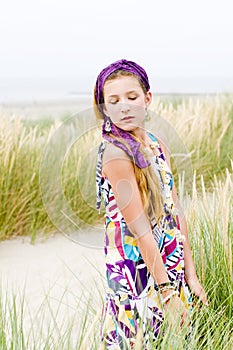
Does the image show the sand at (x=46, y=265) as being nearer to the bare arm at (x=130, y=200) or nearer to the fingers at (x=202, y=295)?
the fingers at (x=202, y=295)

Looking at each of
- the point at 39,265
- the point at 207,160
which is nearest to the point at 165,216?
the point at 39,265

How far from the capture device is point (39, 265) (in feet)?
12.1

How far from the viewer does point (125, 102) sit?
1.76 meters

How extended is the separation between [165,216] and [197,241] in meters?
0.45

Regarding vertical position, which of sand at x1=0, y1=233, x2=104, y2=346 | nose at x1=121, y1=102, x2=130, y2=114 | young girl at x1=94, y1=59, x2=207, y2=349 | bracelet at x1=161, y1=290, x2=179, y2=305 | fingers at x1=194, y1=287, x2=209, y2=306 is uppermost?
nose at x1=121, y1=102, x2=130, y2=114

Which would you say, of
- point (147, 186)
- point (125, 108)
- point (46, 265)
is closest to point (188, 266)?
point (147, 186)

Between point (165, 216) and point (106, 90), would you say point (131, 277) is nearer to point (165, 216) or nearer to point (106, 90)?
point (165, 216)

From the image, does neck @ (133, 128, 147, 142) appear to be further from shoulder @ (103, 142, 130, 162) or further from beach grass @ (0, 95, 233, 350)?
beach grass @ (0, 95, 233, 350)

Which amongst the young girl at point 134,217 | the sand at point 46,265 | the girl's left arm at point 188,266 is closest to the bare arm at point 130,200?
the young girl at point 134,217

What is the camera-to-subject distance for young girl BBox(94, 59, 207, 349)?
173 centimetres

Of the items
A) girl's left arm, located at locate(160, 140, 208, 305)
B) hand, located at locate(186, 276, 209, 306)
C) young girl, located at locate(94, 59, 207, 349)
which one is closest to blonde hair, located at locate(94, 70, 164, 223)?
young girl, located at locate(94, 59, 207, 349)

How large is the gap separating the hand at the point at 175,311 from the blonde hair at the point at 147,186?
0.77 ft

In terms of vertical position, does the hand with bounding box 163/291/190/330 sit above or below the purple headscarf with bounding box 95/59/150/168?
below

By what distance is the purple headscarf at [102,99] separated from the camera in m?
1.75
